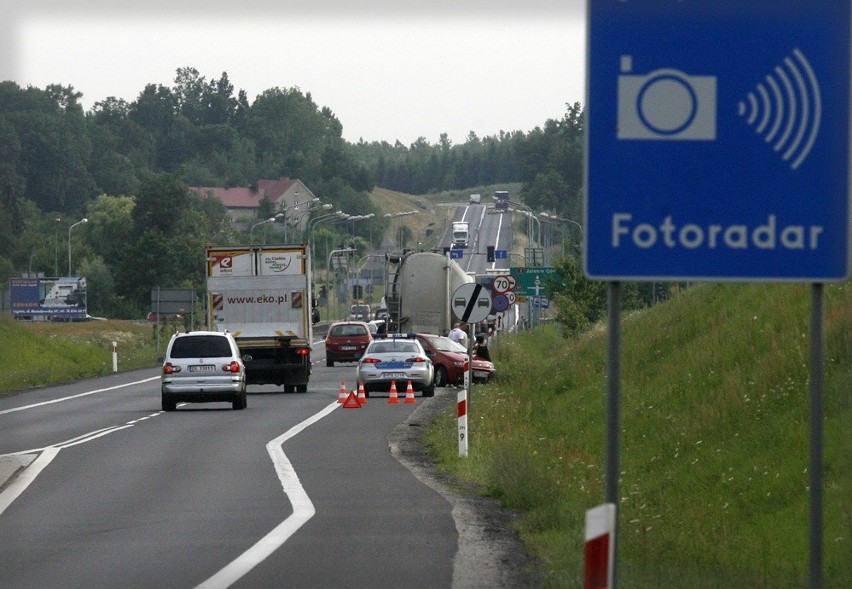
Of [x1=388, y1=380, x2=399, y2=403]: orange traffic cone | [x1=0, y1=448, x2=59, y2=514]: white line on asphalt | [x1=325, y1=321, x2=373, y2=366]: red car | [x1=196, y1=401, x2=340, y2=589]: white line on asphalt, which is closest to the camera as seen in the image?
[x1=196, y1=401, x2=340, y2=589]: white line on asphalt

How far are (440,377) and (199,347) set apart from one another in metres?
11.6

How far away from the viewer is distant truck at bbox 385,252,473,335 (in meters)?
52.3

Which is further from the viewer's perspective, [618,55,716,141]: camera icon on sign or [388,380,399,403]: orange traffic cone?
[388,380,399,403]: orange traffic cone

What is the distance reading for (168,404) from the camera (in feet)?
113

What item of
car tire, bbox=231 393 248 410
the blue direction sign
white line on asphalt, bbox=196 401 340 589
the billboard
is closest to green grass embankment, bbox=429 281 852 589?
white line on asphalt, bbox=196 401 340 589

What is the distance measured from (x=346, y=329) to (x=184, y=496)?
147 ft

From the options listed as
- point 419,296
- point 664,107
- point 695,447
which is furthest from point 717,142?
point 419,296

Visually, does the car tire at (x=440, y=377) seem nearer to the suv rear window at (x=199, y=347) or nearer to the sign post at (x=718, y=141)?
the suv rear window at (x=199, y=347)

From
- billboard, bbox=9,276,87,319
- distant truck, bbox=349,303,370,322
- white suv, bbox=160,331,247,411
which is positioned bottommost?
distant truck, bbox=349,303,370,322

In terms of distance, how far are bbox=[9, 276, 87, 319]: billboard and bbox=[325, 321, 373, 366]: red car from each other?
2040 inches

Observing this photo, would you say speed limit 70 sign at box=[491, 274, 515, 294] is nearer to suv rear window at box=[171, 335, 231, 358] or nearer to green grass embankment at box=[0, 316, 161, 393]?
green grass embankment at box=[0, 316, 161, 393]

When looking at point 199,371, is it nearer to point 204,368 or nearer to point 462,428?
point 204,368

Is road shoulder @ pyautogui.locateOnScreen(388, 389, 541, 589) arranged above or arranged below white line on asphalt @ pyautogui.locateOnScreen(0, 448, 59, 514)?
above

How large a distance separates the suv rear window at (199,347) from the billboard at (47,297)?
3044 inches
